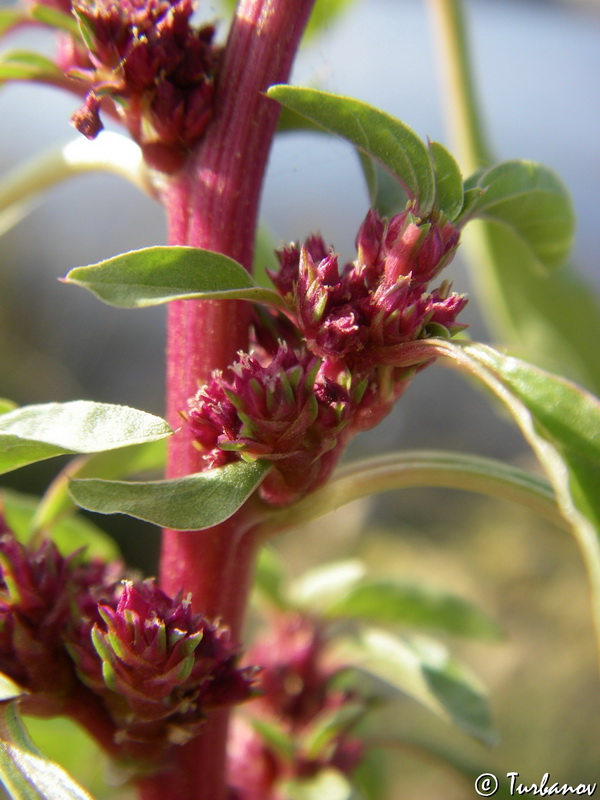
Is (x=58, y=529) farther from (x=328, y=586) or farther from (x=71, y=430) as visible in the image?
(x=71, y=430)

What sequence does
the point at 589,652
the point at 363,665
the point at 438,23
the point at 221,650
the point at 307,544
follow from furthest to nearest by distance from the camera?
the point at 307,544, the point at 589,652, the point at 438,23, the point at 363,665, the point at 221,650

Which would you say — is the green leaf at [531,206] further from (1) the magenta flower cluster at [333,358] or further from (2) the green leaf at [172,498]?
(2) the green leaf at [172,498]

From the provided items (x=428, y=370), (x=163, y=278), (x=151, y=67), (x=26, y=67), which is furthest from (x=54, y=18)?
(x=428, y=370)

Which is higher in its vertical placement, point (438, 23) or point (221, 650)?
point (438, 23)

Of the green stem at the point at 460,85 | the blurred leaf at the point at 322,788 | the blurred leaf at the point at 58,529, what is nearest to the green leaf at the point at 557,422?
the blurred leaf at the point at 322,788

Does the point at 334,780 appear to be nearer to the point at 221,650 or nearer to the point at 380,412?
the point at 221,650

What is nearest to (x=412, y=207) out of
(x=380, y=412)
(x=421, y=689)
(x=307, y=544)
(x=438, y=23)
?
(x=380, y=412)

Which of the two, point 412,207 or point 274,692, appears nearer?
point 412,207
